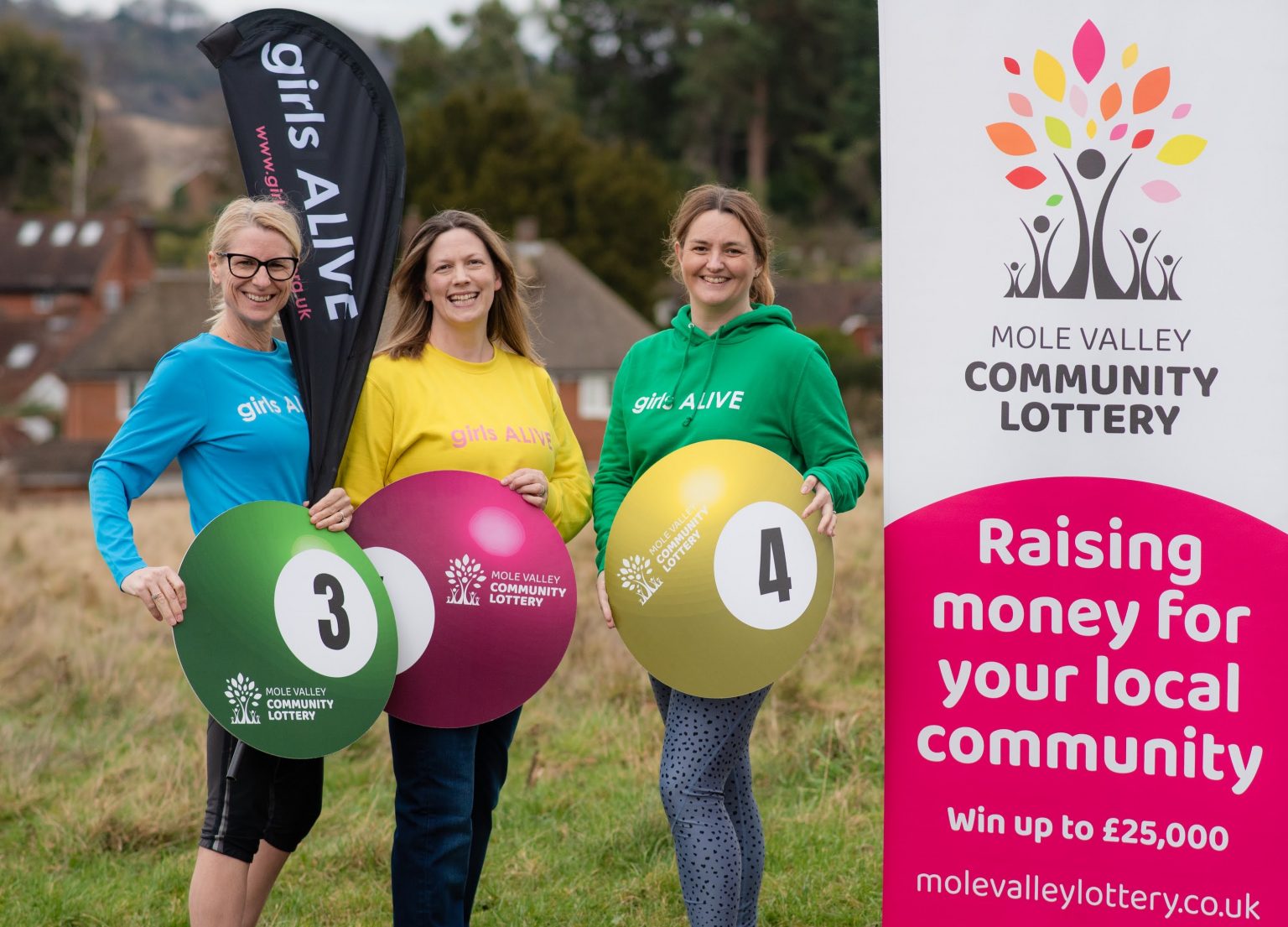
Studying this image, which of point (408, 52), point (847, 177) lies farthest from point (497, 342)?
point (408, 52)

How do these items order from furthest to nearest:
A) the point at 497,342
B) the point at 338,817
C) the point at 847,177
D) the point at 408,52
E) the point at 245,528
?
the point at 408,52 → the point at 847,177 → the point at 338,817 → the point at 497,342 → the point at 245,528

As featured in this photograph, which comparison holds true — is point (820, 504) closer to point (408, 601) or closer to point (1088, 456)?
point (1088, 456)

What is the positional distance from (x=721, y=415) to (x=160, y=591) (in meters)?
1.24

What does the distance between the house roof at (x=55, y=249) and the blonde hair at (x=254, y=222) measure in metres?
59.7

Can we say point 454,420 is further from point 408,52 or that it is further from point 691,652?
point 408,52

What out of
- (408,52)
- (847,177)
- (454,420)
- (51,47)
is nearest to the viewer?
(454,420)

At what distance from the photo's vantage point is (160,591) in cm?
294

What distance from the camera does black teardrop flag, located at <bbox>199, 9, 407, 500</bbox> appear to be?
3.15m

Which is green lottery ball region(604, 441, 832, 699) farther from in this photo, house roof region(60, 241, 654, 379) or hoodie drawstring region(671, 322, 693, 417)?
house roof region(60, 241, 654, 379)

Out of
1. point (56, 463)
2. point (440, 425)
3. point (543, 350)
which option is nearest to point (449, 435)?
point (440, 425)

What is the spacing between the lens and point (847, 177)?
51.2 m

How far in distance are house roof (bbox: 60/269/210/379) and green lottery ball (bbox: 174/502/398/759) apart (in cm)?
3733

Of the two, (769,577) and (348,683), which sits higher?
(769,577)

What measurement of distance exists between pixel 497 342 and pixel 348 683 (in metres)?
0.91
